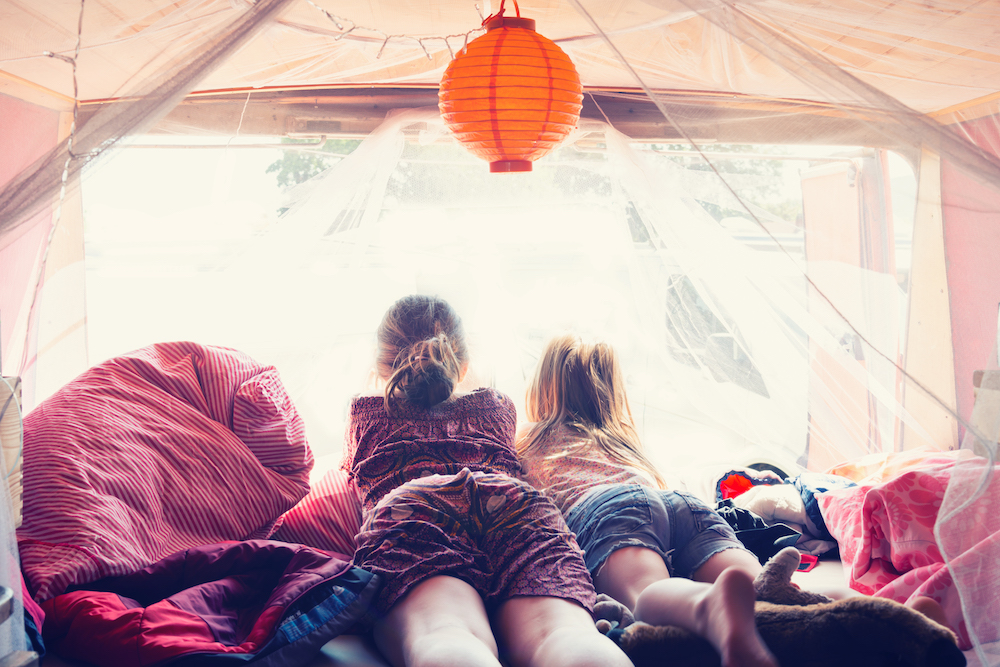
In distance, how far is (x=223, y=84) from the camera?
2.36 m

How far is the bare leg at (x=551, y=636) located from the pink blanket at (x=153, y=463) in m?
0.76

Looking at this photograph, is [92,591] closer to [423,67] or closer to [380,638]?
[380,638]

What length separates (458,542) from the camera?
1.42 metres

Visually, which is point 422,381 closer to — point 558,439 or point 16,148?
point 558,439

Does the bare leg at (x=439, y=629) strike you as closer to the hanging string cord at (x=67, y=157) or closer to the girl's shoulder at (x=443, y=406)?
the girl's shoulder at (x=443, y=406)

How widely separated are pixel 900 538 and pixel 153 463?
6.03 ft

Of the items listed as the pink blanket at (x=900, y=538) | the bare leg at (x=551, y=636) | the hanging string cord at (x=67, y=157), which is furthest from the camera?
the pink blanket at (x=900, y=538)

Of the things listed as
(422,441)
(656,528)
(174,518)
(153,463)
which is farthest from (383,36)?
(656,528)

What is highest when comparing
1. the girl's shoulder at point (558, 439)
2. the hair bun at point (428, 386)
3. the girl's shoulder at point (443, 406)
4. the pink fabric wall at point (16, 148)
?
the pink fabric wall at point (16, 148)

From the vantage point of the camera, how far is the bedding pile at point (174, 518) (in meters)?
1.25

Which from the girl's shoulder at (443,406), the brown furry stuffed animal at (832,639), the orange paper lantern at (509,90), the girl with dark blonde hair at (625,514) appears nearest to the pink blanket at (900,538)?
the girl with dark blonde hair at (625,514)

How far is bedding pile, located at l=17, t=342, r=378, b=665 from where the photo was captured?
1252mm

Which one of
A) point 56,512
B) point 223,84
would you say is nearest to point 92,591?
point 56,512

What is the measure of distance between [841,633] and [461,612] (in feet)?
2.15
